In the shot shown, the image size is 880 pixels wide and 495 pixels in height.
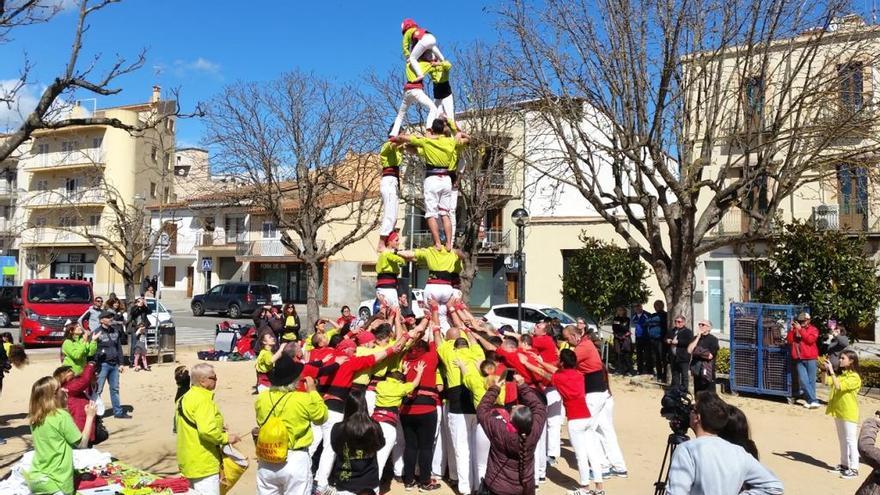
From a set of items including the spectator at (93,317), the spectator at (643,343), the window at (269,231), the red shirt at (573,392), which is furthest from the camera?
the window at (269,231)

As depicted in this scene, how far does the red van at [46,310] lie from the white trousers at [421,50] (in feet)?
Answer: 46.5

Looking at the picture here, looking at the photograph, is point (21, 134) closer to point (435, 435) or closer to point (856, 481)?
point (435, 435)

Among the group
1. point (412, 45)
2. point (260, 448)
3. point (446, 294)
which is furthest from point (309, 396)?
Answer: point (412, 45)

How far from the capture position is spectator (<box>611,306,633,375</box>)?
624 inches

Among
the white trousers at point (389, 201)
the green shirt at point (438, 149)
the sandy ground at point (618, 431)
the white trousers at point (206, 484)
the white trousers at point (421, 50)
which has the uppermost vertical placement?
the white trousers at point (421, 50)

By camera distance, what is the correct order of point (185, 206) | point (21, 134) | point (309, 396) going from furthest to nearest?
point (185, 206), point (21, 134), point (309, 396)

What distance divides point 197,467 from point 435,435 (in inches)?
123

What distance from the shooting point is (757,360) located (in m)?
13.2

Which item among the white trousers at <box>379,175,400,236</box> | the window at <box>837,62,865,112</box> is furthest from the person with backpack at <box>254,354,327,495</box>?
the window at <box>837,62,865,112</box>

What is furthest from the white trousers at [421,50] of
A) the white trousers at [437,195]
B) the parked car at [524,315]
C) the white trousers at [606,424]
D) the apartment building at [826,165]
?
the parked car at [524,315]

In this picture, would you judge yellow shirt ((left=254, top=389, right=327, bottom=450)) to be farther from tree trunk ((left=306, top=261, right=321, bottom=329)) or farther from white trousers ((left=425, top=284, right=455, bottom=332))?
tree trunk ((left=306, top=261, right=321, bottom=329))

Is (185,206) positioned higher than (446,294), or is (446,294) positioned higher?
(185,206)

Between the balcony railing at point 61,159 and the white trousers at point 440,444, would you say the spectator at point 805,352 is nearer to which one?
the white trousers at point 440,444

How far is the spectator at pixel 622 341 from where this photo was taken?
1584cm
